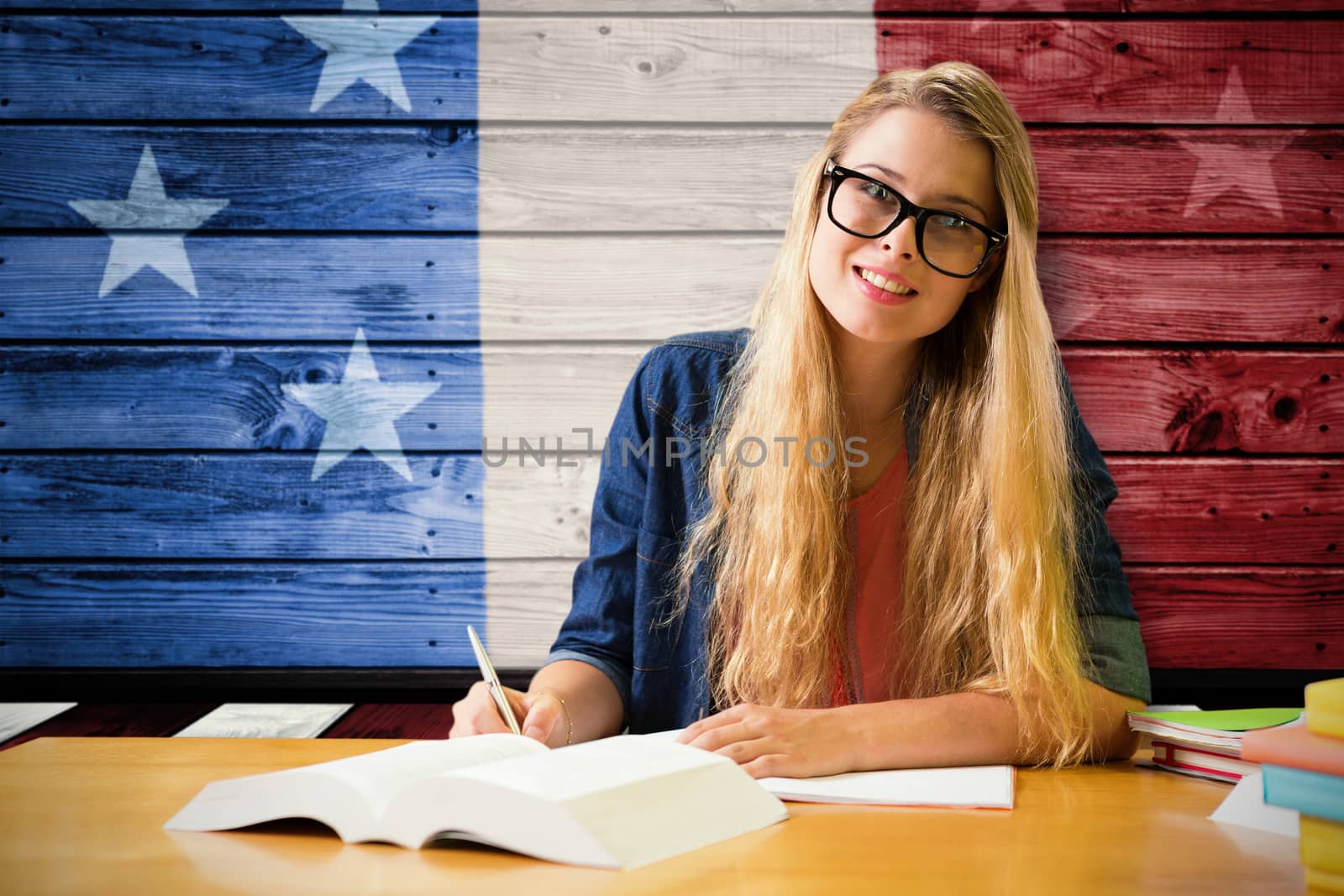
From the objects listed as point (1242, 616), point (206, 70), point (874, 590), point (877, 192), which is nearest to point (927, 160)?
point (877, 192)

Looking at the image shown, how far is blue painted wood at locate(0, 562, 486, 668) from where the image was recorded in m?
1.94

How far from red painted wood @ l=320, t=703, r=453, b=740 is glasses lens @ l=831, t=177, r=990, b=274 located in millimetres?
1087

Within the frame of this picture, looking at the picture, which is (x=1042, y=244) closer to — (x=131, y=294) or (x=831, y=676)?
(x=831, y=676)

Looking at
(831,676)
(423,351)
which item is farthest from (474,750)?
(423,351)

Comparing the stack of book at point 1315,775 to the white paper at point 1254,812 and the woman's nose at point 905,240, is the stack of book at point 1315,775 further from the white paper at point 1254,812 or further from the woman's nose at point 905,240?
the woman's nose at point 905,240

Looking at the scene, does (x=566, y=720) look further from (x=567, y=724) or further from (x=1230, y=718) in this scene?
(x=1230, y=718)

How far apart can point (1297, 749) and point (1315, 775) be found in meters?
0.02

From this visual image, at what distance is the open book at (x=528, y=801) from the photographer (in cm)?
61

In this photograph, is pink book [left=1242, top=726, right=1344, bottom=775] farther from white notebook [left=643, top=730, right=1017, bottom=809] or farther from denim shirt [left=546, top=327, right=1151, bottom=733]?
denim shirt [left=546, top=327, right=1151, bottom=733]

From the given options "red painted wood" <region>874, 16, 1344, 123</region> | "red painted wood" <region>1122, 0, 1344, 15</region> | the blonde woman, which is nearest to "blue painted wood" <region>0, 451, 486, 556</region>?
the blonde woman

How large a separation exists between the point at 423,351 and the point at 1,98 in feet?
3.02

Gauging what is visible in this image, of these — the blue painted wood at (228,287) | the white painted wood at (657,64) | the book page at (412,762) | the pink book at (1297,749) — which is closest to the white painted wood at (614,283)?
the blue painted wood at (228,287)

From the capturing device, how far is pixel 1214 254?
1.92 metres

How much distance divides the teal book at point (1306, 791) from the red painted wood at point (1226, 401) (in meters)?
1.39
